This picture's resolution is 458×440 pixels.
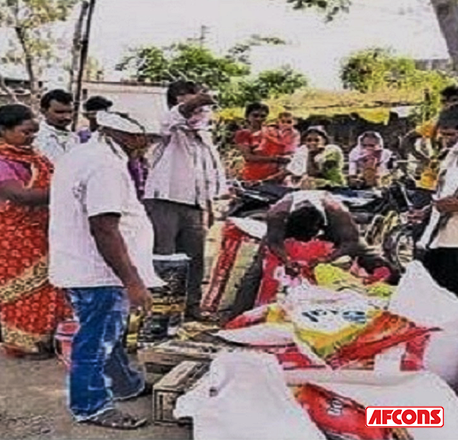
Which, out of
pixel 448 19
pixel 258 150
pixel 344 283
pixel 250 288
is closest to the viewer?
pixel 344 283

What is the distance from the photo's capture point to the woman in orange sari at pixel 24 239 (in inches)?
199

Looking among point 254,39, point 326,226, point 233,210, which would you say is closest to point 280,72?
point 254,39

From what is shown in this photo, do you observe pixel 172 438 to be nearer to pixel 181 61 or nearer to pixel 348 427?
pixel 348 427

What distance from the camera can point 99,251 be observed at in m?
3.88

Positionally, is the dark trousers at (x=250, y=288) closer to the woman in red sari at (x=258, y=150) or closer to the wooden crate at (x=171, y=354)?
the wooden crate at (x=171, y=354)

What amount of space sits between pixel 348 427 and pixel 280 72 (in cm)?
2550

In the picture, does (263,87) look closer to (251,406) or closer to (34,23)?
(34,23)

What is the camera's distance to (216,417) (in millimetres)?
3486

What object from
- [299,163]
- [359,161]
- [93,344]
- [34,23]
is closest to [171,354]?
[93,344]

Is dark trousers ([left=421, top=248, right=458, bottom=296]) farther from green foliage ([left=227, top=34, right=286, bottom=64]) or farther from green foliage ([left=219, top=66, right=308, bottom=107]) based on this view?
green foliage ([left=227, top=34, right=286, bottom=64])

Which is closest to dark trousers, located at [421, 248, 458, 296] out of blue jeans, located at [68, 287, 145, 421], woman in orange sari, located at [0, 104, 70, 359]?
blue jeans, located at [68, 287, 145, 421]

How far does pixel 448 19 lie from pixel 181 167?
87.9 inches

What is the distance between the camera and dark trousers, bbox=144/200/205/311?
5.80m

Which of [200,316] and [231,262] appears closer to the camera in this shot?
[200,316]
